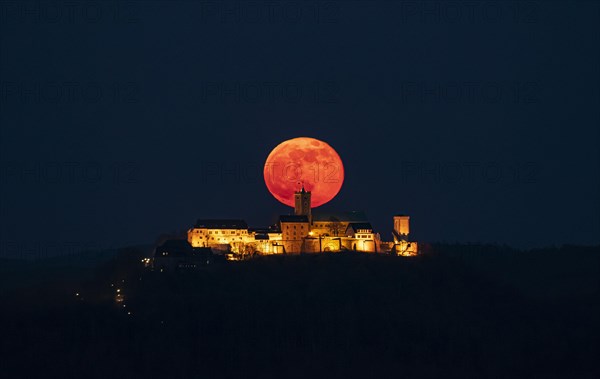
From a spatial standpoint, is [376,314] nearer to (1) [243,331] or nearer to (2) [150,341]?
(1) [243,331]

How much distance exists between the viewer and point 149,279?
194 m

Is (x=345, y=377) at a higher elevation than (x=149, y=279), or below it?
below

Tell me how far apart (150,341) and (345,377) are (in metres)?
25.6

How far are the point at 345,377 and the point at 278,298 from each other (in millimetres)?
14542

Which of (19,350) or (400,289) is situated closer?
(19,350)

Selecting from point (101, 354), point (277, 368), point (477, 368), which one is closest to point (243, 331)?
point (277, 368)

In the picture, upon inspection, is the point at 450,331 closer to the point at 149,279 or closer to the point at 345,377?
the point at 345,377

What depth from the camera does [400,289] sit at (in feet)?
650

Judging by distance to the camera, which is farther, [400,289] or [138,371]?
[400,289]

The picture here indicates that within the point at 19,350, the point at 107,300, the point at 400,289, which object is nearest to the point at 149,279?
the point at 107,300

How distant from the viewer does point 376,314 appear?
196 m

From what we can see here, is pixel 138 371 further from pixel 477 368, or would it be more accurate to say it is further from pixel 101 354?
pixel 477 368

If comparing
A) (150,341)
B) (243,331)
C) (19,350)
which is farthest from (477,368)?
(19,350)

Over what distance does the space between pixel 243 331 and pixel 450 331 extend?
2785 centimetres
